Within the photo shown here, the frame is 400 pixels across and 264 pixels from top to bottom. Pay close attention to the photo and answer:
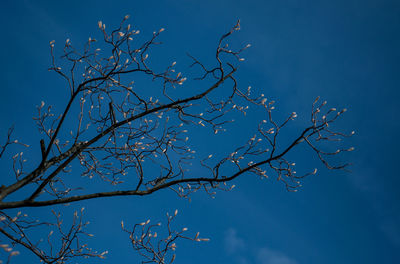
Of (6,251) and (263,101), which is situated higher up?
(263,101)

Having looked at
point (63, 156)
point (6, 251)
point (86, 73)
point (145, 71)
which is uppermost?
point (86, 73)

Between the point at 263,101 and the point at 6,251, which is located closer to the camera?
the point at 6,251

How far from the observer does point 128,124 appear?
4.54 m

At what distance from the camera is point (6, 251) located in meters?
2.30

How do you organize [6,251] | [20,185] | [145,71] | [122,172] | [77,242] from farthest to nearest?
[122,172]
[77,242]
[145,71]
[20,185]
[6,251]

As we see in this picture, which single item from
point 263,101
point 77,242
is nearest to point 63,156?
point 77,242

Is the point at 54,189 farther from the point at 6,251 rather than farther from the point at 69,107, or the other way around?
the point at 6,251

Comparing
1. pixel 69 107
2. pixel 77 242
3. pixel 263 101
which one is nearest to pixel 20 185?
pixel 69 107

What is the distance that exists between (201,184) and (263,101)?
159 centimetres

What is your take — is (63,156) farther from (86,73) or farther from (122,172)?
(86,73)

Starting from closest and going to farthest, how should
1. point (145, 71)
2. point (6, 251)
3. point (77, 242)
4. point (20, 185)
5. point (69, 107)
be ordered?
1. point (6, 251)
2. point (20, 185)
3. point (69, 107)
4. point (145, 71)
5. point (77, 242)

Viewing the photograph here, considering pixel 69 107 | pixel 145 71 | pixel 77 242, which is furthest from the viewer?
pixel 77 242

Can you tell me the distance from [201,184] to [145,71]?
1.85 meters

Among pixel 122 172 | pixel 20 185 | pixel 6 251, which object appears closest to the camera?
pixel 6 251
